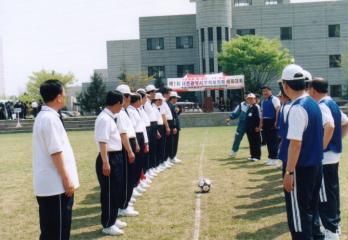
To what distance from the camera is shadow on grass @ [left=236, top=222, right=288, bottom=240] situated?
6.48 m

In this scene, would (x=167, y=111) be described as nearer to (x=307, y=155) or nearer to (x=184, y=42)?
(x=307, y=155)

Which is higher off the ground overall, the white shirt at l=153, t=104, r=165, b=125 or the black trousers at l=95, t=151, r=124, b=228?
the white shirt at l=153, t=104, r=165, b=125

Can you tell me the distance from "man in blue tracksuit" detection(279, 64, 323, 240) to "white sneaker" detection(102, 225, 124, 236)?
2.76m

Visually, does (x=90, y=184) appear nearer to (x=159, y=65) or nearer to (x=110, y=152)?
(x=110, y=152)

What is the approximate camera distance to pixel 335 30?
197 feet

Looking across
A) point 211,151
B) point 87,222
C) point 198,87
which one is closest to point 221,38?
point 198,87

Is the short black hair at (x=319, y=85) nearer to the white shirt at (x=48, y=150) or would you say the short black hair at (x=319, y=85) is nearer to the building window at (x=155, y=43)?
the white shirt at (x=48, y=150)

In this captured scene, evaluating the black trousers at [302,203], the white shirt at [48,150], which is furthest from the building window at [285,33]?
the white shirt at [48,150]

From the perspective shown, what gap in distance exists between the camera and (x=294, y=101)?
4.86 meters

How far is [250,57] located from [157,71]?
1646 centimetres

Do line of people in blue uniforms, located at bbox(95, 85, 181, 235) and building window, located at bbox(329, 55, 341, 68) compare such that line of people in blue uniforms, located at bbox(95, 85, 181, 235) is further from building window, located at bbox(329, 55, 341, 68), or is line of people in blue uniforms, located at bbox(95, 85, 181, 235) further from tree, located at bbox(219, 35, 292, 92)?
building window, located at bbox(329, 55, 341, 68)

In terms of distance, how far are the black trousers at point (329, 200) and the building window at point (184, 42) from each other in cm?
5856

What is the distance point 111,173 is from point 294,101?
3.10 metres

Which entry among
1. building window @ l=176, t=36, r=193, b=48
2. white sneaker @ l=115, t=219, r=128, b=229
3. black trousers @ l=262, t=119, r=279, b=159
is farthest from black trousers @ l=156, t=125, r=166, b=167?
building window @ l=176, t=36, r=193, b=48
